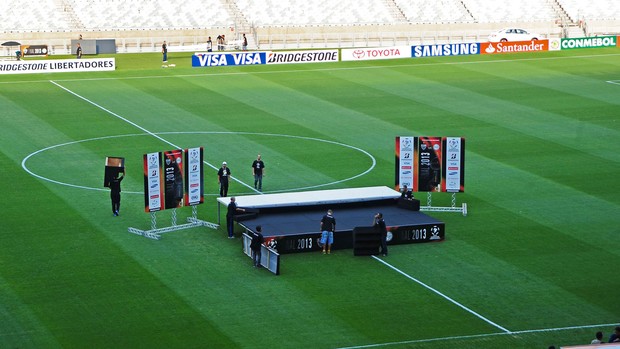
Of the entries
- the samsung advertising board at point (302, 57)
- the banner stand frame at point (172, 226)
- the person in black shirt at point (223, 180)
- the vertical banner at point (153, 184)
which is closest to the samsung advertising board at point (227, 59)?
the samsung advertising board at point (302, 57)

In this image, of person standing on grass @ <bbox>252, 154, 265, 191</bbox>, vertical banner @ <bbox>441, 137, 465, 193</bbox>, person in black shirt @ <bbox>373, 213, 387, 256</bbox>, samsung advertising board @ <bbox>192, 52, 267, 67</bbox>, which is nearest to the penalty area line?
person in black shirt @ <bbox>373, 213, 387, 256</bbox>

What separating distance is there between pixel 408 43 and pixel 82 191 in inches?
2493

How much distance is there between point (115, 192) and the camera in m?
43.5

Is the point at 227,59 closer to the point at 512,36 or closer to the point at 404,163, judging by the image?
the point at 512,36

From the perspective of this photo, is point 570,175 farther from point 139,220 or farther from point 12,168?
point 12,168

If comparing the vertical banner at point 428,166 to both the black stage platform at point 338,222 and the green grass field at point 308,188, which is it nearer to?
the black stage platform at point 338,222

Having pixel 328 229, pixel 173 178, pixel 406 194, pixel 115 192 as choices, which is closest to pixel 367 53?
pixel 406 194

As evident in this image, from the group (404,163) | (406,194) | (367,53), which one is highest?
(367,53)

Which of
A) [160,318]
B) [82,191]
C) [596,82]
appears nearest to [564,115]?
[596,82]

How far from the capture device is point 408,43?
107 metres

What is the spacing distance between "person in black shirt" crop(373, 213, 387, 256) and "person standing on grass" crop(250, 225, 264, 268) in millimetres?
3929

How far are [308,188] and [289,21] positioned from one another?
61.7 metres

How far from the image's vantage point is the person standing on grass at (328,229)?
38.5 m

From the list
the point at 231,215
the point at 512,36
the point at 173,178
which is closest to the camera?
the point at 231,215
